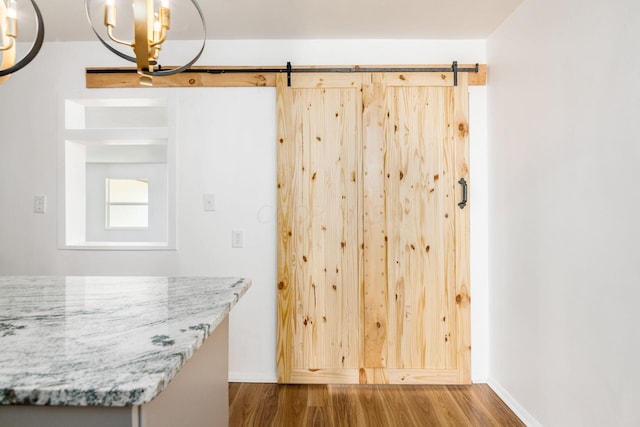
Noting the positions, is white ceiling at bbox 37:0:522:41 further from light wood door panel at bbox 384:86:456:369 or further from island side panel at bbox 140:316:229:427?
island side panel at bbox 140:316:229:427

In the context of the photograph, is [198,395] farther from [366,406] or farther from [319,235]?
[319,235]

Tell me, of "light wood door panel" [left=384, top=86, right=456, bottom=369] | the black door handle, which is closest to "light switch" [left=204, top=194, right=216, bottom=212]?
"light wood door panel" [left=384, top=86, right=456, bottom=369]

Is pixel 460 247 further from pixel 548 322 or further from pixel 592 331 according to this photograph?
pixel 592 331

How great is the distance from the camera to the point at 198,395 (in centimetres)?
109

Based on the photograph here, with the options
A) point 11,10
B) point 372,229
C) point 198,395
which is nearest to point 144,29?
point 11,10

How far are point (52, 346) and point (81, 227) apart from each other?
8.43 ft

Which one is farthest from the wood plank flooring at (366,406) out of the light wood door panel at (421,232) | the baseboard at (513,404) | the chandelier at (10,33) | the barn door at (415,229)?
the chandelier at (10,33)

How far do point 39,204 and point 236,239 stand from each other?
1.43 meters

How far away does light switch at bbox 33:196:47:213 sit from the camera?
2.81m

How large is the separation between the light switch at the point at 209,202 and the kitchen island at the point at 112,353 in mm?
1363

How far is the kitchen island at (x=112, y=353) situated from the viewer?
61 centimetres

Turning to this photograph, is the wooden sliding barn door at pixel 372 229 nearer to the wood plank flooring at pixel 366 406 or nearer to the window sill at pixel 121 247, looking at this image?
the wood plank flooring at pixel 366 406

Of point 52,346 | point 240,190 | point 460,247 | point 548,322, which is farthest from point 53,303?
point 460,247

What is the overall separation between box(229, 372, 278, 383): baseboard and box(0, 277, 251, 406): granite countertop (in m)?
1.56
